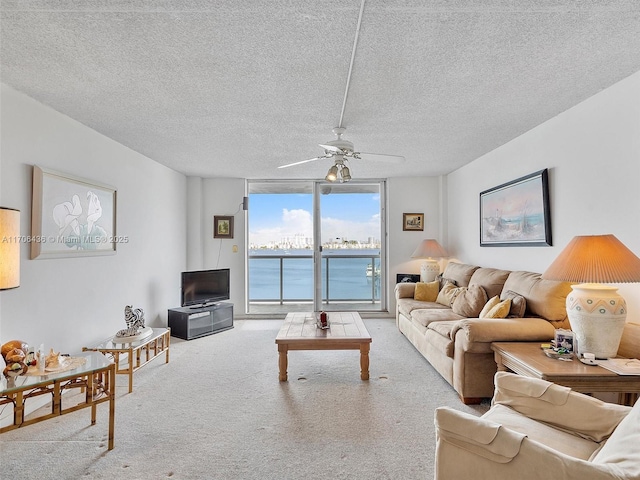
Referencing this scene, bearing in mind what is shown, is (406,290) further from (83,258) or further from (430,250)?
(83,258)

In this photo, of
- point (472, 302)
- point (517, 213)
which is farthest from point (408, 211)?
point (472, 302)

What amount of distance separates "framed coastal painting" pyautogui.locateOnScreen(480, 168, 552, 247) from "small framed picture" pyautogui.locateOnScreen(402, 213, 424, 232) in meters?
1.50

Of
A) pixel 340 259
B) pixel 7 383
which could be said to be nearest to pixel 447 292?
pixel 340 259

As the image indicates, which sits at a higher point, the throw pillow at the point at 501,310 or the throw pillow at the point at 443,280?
the throw pillow at the point at 443,280

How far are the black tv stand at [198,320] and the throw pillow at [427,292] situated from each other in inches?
109

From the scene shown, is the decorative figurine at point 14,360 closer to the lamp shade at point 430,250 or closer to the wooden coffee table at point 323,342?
the wooden coffee table at point 323,342

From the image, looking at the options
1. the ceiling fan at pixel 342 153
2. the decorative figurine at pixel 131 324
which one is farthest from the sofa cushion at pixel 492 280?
the decorative figurine at pixel 131 324

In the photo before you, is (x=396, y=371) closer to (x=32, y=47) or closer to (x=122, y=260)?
(x=122, y=260)

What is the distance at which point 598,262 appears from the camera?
2.20 m

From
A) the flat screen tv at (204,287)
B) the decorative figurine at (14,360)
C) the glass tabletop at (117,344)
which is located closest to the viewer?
the decorative figurine at (14,360)

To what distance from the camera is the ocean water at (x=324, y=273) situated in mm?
6410

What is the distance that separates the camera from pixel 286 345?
130 inches

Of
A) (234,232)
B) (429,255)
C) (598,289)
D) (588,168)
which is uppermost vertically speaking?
(588,168)

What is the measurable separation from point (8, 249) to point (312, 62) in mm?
1975
